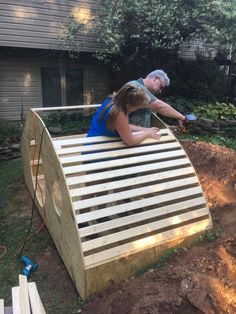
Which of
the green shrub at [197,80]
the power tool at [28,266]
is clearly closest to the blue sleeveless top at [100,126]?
the power tool at [28,266]

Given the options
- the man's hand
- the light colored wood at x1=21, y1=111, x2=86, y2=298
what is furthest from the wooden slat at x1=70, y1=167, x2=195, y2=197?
the man's hand

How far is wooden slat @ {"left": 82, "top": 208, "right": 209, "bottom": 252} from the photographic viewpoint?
104 inches

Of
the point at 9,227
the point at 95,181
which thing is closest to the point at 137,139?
the point at 95,181

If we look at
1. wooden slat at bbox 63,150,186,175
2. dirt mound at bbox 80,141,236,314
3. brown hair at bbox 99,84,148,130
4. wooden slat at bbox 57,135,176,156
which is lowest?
dirt mound at bbox 80,141,236,314

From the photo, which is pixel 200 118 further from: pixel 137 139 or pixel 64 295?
pixel 64 295

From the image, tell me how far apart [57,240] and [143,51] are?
7.58 m

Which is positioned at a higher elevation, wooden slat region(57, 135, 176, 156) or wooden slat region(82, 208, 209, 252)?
wooden slat region(57, 135, 176, 156)

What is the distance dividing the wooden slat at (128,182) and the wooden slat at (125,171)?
0.07 meters

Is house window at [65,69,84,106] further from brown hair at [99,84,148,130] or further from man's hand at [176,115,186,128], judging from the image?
brown hair at [99,84,148,130]

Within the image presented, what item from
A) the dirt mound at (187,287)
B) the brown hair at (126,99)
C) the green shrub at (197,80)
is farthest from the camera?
the green shrub at (197,80)

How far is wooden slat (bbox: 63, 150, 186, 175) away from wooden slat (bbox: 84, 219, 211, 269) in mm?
798

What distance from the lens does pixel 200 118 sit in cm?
730

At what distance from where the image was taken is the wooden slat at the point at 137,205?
2673 mm

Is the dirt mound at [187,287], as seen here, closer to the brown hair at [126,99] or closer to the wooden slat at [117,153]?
the wooden slat at [117,153]
